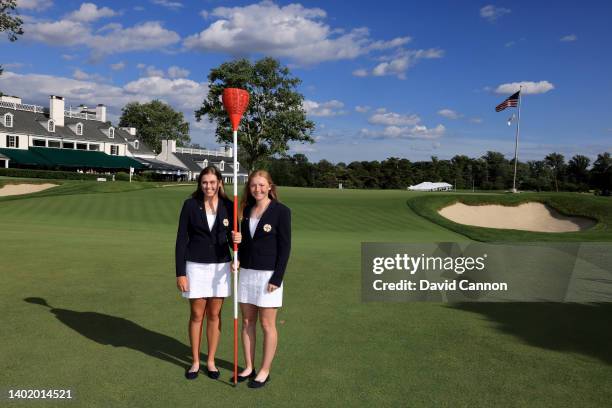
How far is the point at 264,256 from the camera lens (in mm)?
5188

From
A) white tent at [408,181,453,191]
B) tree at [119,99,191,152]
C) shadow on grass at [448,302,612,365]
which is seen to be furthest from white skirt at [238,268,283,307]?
tree at [119,99,191,152]

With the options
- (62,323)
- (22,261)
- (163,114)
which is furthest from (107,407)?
(163,114)

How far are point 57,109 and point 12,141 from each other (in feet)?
33.8

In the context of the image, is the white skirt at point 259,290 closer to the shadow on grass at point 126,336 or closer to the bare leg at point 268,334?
the bare leg at point 268,334

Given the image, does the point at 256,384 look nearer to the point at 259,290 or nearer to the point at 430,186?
the point at 259,290

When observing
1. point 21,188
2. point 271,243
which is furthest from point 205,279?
point 21,188

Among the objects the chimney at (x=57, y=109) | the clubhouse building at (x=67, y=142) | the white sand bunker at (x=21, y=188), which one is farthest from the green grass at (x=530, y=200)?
the chimney at (x=57, y=109)

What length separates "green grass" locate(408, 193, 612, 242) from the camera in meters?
22.8

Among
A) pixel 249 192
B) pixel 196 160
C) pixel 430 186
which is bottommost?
pixel 430 186

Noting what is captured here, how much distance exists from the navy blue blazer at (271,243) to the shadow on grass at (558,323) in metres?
3.86

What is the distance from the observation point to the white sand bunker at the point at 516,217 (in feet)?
92.3

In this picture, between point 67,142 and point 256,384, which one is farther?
point 67,142

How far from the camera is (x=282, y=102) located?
222 feet

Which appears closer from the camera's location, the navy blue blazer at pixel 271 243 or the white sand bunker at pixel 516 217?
the navy blue blazer at pixel 271 243
